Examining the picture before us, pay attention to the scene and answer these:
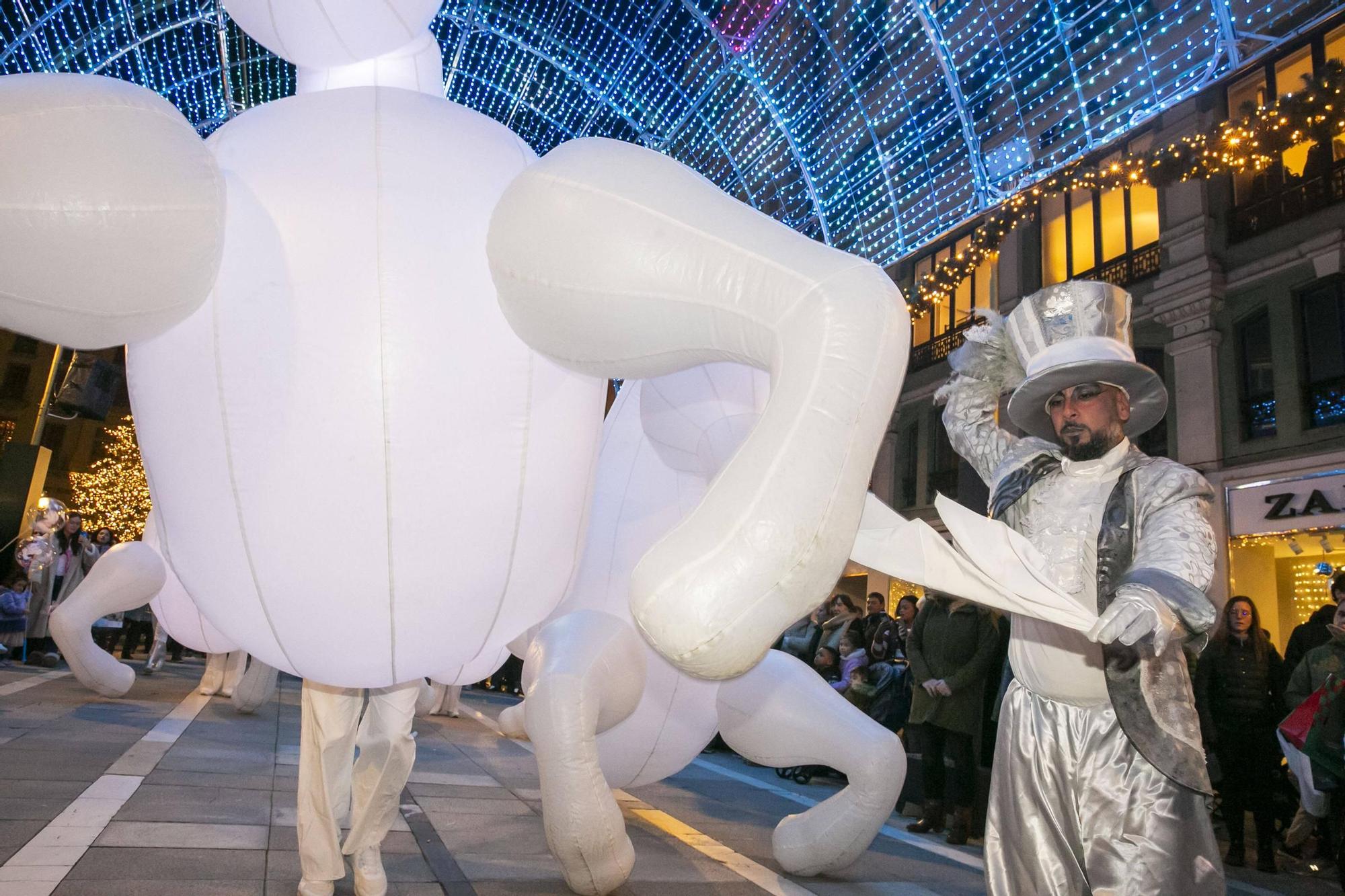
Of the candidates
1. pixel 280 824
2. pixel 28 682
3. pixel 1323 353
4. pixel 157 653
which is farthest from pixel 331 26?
pixel 1323 353

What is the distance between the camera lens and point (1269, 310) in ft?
38.7

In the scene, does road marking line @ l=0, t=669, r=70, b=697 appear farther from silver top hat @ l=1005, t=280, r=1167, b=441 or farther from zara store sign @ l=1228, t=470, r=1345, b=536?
zara store sign @ l=1228, t=470, r=1345, b=536

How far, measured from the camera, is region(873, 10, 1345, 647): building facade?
36.3 feet

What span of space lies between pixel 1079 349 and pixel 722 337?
1.28 m

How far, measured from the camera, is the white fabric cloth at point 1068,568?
2346mm

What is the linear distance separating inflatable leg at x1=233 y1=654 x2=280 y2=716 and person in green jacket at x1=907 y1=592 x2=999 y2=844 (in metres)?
5.23

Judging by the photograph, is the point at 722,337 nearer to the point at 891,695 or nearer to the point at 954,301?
the point at 891,695

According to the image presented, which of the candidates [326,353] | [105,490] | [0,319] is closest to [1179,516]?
[326,353]

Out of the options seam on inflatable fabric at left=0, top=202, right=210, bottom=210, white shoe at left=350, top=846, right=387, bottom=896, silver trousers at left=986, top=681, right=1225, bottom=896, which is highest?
seam on inflatable fabric at left=0, top=202, right=210, bottom=210

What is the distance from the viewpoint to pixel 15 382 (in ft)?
118

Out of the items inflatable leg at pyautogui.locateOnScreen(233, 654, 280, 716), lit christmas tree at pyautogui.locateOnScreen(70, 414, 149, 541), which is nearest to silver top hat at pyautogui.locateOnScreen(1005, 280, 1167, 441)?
inflatable leg at pyautogui.locateOnScreen(233, 654, 280, 716)

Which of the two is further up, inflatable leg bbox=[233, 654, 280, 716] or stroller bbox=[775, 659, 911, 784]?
stroller bbox=[775, 659, 911, 784]

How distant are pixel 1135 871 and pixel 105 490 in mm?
26067

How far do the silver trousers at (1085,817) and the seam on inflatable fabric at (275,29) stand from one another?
2.42 metres
